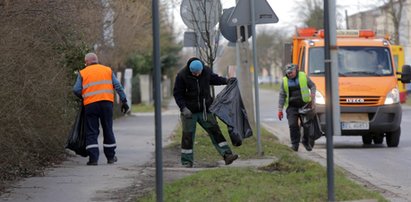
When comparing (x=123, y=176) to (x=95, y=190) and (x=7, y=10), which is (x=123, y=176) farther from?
(x=7, y=10)

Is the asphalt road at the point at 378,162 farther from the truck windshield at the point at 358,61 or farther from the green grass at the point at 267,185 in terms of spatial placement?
the truck windshield at the point at 358,61

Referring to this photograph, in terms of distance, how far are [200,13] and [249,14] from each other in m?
1.80

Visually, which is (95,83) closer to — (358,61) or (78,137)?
(78,137)

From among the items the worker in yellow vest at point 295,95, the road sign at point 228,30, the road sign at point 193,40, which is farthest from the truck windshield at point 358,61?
the road sign at point 228,30

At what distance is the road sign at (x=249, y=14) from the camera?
13.0 meters

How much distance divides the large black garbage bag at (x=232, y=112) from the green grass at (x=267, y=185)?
0.78 meters

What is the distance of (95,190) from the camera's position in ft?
30.6

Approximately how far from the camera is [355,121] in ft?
54.4

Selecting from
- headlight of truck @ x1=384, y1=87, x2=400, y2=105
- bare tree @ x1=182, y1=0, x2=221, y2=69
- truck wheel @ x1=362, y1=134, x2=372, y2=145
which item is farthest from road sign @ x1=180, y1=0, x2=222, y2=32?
truck wheel @ x1=362, y1=134, x2=372, y2=145

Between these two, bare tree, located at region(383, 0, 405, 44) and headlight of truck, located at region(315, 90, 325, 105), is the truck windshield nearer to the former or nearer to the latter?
headlight of truck, located at region(315, 90, 325, 105)

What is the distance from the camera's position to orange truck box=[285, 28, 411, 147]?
16.6 metres

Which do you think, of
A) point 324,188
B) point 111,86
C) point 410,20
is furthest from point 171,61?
point 324,188

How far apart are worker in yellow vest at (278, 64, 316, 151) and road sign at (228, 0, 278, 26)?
5.93 feet

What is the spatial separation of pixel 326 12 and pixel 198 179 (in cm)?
292
